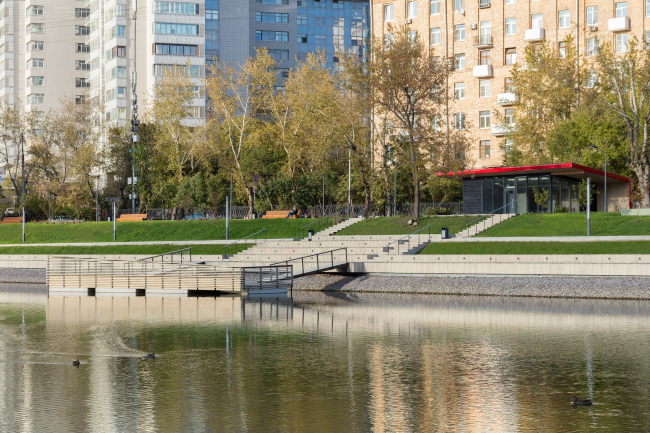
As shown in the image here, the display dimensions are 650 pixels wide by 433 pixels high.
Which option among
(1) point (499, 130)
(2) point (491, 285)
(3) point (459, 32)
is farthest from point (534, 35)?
(2) point (491, 285)

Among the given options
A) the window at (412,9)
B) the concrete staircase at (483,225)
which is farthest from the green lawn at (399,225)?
the window at (412,9)

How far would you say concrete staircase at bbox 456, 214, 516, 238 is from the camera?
5128 cm

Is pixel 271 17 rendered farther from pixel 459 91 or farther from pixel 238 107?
pixel 238 107

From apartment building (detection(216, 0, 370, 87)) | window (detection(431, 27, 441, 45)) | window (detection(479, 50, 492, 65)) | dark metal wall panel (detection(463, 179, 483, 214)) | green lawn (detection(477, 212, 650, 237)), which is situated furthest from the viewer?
apartment building (detection(216, 0, 370, 87))

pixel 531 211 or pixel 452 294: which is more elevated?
pixel 531 211

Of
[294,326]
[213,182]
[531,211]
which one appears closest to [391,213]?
[531,211]

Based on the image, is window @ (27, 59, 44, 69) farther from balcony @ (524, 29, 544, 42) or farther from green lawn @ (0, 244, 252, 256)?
balcony @ (524, 29, 544, 42)

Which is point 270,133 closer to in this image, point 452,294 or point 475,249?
point 475,249

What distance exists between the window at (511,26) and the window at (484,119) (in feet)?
26.1

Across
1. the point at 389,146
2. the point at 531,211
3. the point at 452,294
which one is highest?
the point at 389,146

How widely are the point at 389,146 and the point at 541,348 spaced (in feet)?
156

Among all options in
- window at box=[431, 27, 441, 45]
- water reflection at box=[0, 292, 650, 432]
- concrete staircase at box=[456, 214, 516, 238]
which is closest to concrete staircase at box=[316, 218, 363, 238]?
concrete staircase at box=[456, 214, 516, 238]

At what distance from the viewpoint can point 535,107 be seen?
222ft

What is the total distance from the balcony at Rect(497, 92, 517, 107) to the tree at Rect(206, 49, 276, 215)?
2155 cm
